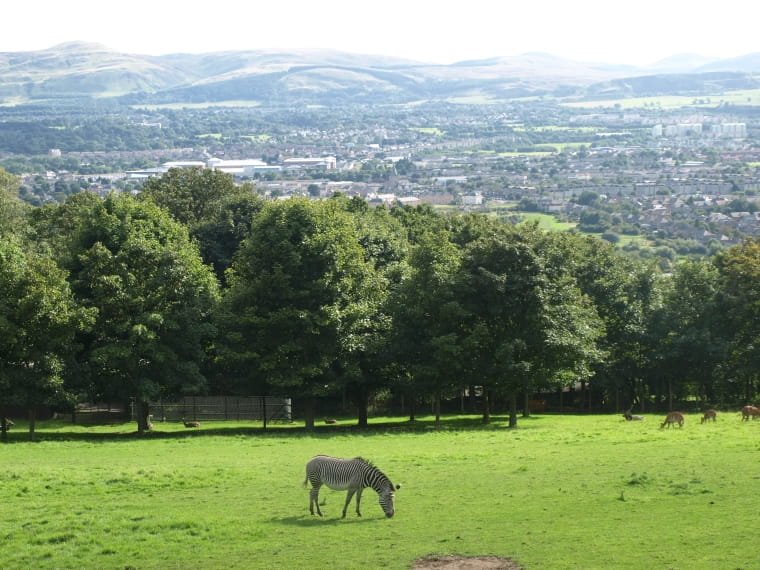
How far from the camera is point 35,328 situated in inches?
1934

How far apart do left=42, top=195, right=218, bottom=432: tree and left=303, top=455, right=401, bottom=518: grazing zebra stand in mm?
24780

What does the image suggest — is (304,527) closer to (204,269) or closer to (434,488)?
(434,488)

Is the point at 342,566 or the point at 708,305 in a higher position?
the point at 708,305

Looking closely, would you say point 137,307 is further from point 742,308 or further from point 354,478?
point 742,308

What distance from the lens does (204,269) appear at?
56.3m

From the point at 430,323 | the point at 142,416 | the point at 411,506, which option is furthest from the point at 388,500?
the point at 142,416

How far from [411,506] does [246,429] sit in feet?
92.2

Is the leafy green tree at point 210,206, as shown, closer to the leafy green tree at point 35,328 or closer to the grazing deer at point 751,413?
the leafy green tree at point 35,328

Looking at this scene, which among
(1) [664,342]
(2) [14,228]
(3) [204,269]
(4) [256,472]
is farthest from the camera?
(2) [14,228]

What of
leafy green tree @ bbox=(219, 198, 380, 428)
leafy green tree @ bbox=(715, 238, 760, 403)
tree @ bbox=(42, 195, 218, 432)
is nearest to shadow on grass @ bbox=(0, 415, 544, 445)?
tree @ bbox=(42, 195, 218, 432)

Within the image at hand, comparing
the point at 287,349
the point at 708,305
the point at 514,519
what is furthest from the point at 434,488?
the point at 708,305

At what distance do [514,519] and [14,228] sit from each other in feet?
219

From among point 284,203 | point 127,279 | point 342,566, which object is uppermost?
point 284,203

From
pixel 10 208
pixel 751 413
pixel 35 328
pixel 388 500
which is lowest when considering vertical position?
pixel 388 500
